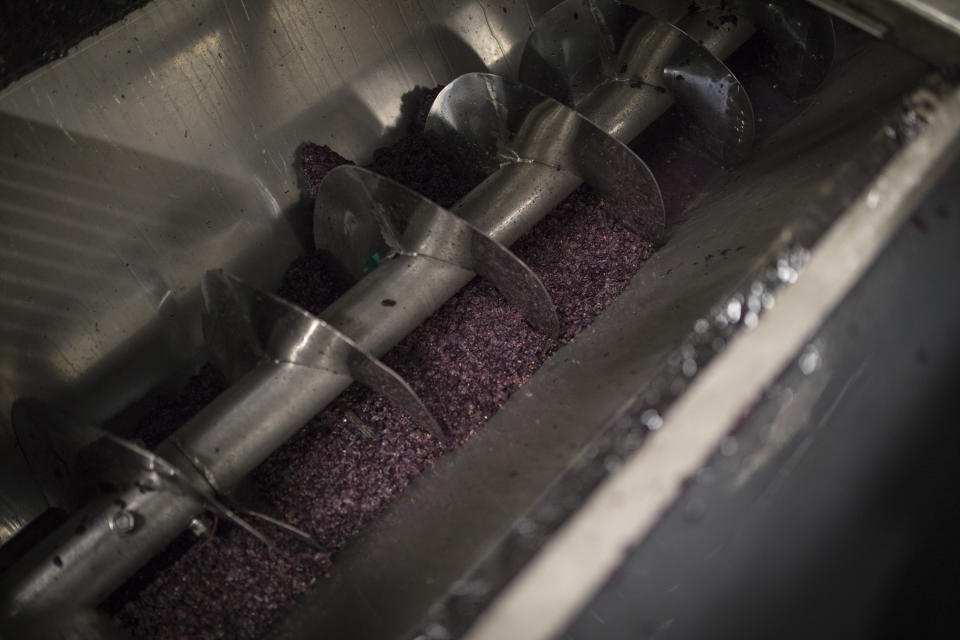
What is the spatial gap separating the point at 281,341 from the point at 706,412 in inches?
21.4

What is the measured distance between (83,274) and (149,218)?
124 mm

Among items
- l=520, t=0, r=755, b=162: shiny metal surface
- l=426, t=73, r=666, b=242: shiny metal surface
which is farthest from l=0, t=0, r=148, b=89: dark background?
l=520, t=0, r=755, b=162: shiny metal surface

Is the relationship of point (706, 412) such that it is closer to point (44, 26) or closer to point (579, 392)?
point (579, 392)

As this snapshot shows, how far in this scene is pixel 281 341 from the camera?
105 centimetres

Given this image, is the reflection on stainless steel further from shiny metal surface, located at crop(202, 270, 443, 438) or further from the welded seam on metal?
shiny metal surface, located at crop(202, 270, 443, 438)

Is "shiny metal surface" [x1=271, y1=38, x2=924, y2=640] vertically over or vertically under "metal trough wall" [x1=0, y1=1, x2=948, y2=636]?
under

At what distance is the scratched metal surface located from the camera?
1.13 meters

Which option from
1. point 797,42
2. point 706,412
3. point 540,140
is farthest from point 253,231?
point 797,42

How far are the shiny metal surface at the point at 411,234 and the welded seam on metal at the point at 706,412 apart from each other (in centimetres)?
37

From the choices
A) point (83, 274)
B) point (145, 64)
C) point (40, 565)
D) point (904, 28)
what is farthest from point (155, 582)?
point (904, 28)

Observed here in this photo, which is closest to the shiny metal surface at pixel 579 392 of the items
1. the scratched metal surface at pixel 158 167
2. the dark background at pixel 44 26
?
the scratched metal surface at pixel 158 167

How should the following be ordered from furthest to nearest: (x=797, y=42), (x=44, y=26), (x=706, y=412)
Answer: (x=797, y=42)
(x=44, y=26)
(x=706, y=412)

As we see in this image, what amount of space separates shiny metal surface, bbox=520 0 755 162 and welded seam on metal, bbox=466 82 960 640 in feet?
1.52

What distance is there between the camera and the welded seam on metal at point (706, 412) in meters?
0.70
